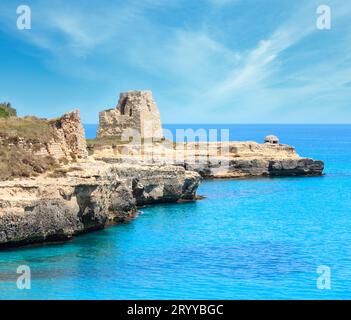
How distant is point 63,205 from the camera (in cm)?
2683

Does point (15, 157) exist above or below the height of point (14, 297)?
above

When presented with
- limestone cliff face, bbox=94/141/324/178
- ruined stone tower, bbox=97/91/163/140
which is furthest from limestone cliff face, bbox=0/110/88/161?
ruined stone tower, bbox=97/91/163/140

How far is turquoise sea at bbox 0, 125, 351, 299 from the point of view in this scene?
67.5 feet

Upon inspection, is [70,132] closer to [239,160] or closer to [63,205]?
[63,205]

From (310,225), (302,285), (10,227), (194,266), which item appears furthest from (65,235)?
(310,225)

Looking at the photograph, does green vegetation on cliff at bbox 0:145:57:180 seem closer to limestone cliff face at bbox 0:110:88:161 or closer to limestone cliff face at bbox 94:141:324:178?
limestone cliff face at bbox 0:110:88:161

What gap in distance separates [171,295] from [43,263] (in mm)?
6445

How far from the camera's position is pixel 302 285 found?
69.9 feet

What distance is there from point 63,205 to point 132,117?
35132 mm

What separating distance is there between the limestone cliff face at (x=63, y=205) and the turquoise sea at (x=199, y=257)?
715mm

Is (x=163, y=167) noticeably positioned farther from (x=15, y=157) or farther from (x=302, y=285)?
(x=302, y=285)

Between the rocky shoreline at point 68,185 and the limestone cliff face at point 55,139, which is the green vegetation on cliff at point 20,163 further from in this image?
the limestone cliff face at point 55,139

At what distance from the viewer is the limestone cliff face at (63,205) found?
82.6 feet

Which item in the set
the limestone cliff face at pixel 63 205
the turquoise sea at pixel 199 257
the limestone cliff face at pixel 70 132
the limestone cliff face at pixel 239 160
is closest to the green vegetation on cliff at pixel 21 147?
the limestone cliff face at pixel 70 132
